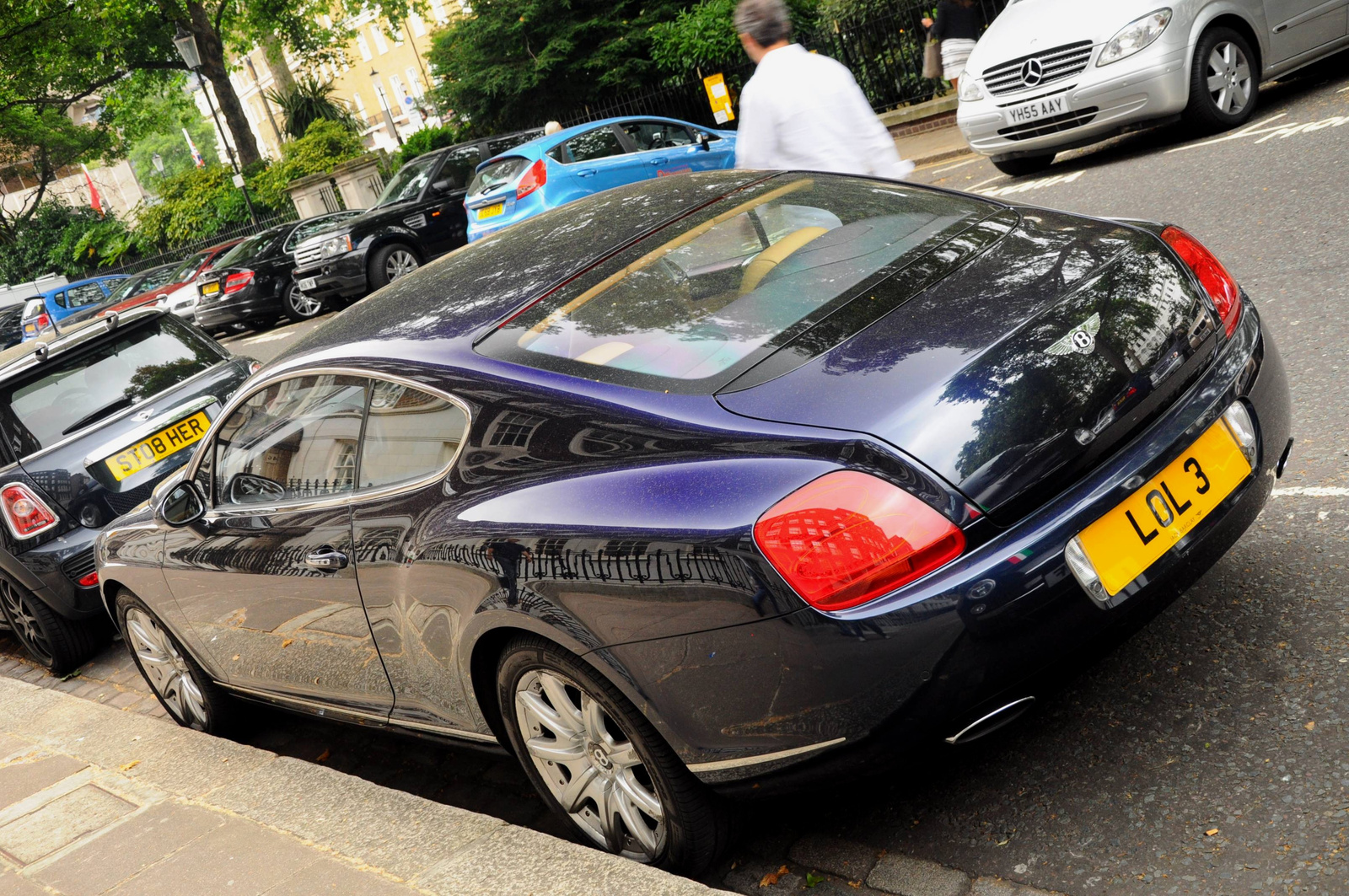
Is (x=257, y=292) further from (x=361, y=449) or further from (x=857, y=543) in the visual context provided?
(x=857, y=543)

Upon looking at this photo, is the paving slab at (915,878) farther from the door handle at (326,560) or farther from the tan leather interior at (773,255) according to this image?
the door handle at (326,560)

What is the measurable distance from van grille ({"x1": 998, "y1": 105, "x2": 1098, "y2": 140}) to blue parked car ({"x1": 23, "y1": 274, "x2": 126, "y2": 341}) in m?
17.3

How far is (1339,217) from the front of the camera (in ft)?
21.1

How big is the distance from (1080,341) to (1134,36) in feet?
23.6

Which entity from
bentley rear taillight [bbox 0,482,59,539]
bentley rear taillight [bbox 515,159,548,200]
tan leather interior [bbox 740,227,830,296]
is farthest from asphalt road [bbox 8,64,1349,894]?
bentley rear taillight [bbox 515,159,548,200]

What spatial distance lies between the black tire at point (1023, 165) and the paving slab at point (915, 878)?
29.6 feet

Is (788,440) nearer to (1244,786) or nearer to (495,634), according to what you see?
(495,634)

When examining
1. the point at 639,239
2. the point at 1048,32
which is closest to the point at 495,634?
the point at 639,239

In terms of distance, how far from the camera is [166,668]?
16.6 feet

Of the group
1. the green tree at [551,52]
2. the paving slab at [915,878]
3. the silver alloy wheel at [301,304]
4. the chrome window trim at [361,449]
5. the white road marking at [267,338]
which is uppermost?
the green tree at [551,52]

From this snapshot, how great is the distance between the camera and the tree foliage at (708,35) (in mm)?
21594

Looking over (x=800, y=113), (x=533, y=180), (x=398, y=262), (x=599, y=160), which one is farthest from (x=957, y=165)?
(x=800, y=113)

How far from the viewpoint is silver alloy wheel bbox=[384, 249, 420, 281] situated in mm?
16922

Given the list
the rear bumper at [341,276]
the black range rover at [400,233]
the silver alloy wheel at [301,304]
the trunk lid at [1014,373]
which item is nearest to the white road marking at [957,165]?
the black range rover at [400,233]
